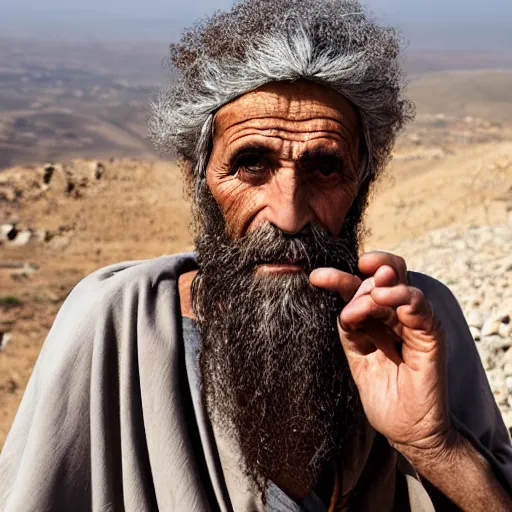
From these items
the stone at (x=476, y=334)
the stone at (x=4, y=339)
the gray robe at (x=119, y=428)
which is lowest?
the gray robe at (x=119, y=428)

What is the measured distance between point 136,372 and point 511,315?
3.59 meters

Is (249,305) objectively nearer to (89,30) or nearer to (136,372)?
(136,372)

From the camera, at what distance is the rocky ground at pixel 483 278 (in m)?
4.68

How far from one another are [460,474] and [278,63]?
1.19 m

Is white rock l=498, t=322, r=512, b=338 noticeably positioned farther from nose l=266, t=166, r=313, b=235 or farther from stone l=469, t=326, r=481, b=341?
nose l=266, t=166, r=313, b=235

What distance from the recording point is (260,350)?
2.10 metres

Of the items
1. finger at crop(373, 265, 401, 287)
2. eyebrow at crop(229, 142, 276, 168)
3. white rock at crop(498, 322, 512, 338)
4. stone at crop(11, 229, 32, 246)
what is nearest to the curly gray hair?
eyebrow at crop(229, 142, 276, 168)

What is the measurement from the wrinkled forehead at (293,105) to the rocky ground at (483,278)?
2686 mm

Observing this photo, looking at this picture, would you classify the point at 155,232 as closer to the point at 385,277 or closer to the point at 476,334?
the point at 476,334

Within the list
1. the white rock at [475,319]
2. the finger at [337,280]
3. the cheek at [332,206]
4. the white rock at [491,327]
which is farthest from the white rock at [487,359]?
the finger at [337,280]

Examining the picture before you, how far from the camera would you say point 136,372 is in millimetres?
2018

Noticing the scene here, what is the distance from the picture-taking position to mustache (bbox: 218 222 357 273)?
201 cm

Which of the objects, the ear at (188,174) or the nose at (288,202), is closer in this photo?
the nose at (288,202)

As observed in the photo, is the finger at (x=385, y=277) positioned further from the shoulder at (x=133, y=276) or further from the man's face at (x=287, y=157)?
the shoulder at (x=133, y=276)
